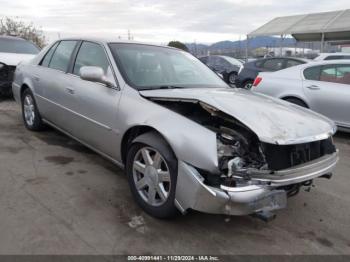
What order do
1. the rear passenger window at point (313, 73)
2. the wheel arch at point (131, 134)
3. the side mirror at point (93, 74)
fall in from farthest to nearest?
the rear passenger window at point (313, 73) → the side mirror at point (93, 74) → the wheel arch at point (131, 134)

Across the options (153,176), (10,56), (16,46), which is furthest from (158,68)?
(16,46)

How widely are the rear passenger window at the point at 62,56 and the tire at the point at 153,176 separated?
6.68ft

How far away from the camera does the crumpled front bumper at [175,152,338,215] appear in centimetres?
260

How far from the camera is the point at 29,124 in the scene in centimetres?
589

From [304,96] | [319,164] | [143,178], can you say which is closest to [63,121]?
[143,178]

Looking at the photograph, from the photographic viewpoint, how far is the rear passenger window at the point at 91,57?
398 cm

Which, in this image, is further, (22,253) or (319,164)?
(319,164)

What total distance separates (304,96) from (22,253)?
5.52m

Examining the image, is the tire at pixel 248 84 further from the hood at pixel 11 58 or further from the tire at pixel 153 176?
the tire at pixel 153 176

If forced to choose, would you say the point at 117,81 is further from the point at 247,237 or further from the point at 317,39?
the point at 317,39

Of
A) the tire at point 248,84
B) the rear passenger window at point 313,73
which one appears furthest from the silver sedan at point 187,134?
the tire at point 248,84

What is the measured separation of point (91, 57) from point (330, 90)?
4274 mm

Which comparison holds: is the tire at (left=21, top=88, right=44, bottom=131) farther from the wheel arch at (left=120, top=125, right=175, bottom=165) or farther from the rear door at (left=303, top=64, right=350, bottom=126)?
the rear door at (left=303, top=64, right=350, bottom=126)

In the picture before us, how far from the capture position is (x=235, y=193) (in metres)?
2.59
